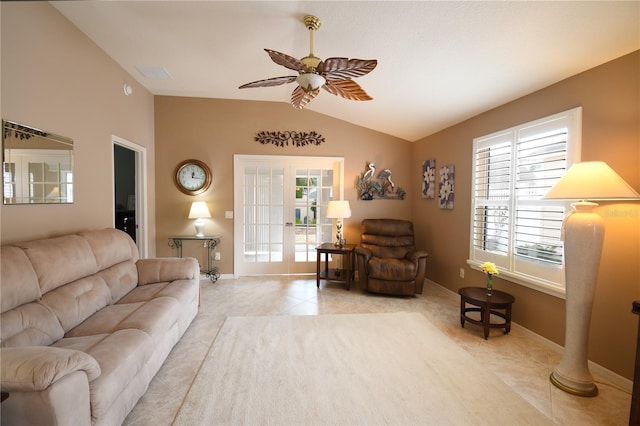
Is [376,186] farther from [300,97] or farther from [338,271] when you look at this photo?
[300,97]

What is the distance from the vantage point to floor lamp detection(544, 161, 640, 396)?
6.30 ft

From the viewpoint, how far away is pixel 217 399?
187cm

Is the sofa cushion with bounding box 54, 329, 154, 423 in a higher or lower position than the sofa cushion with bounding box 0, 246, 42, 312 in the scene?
lower

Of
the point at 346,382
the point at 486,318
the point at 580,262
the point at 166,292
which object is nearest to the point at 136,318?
the point at 166,292

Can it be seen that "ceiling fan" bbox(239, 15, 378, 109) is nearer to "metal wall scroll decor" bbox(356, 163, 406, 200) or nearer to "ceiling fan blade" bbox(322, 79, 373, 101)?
"ceiling fan blade" bbox(322, 79, 373, 101)

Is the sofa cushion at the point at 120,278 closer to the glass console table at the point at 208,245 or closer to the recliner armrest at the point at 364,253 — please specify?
the glass console table at the point at 208,245

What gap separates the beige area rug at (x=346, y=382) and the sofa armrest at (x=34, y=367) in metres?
0.75

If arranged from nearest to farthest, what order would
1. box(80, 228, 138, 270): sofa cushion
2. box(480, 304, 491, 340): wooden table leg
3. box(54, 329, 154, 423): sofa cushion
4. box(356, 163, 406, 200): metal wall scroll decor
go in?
box(54, 329, 154, 423): sofa cushion
box(80, 228, 138, 270): sofa cushion
box(480, 304, 491, 340): wooden table leg
box(356, 163, 406, 200): metal wall scroll decor

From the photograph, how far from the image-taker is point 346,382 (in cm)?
204

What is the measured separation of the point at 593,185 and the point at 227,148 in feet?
14.1

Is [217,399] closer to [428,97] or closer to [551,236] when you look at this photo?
[551,236]

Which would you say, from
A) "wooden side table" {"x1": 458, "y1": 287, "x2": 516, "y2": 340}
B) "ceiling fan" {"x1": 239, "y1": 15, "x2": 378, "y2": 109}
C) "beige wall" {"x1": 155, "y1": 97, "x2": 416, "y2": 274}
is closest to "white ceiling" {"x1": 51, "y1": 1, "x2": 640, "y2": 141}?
"ceiling fan" {"x1": 239, "y1": 15, "x2": 378, "y2": 109}

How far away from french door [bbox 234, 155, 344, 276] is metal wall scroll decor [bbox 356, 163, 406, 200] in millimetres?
357

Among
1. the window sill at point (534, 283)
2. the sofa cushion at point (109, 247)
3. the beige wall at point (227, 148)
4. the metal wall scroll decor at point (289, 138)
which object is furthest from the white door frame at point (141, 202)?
the window sill at point (534, 283)
